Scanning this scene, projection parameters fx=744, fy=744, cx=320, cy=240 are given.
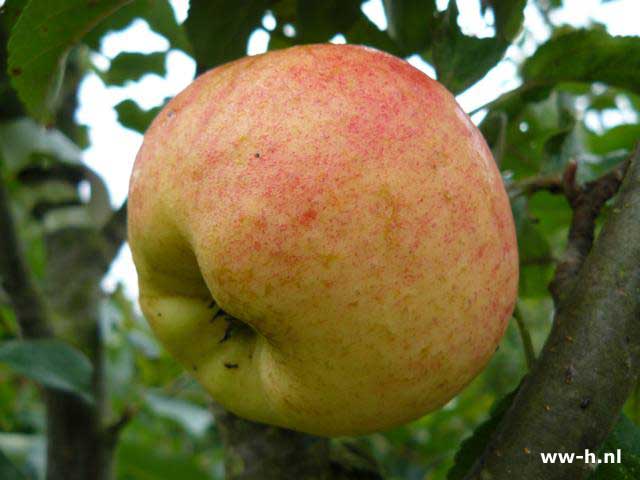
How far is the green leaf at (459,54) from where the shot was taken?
1.12m

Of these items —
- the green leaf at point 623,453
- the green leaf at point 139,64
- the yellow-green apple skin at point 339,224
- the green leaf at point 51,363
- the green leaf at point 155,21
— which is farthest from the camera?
the green leaf at point 139,64

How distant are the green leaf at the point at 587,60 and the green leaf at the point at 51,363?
38.6 inches

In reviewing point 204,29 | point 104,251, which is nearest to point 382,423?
point 204,29

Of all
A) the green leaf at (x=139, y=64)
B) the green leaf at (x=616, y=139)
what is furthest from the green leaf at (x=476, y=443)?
the green leaf at (x=139, y=64)

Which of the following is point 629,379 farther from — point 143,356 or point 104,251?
point 143,356

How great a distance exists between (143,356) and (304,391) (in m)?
1.76

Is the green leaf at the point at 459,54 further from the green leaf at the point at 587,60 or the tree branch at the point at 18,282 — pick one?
the tree branch at the point at 18,282

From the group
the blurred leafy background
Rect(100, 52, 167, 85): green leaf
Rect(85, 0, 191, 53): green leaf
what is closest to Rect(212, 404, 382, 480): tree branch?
the blurred leafy background

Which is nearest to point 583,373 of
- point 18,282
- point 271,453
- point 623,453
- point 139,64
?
point 623,453

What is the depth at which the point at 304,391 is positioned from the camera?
85 cm

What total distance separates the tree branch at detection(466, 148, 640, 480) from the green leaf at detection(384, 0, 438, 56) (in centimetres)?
48

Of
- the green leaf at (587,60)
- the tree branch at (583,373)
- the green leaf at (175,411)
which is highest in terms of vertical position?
the green leaf at (587,60)

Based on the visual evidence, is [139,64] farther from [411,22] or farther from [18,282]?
[411,22]

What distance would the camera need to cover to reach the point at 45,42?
40.8 inches
